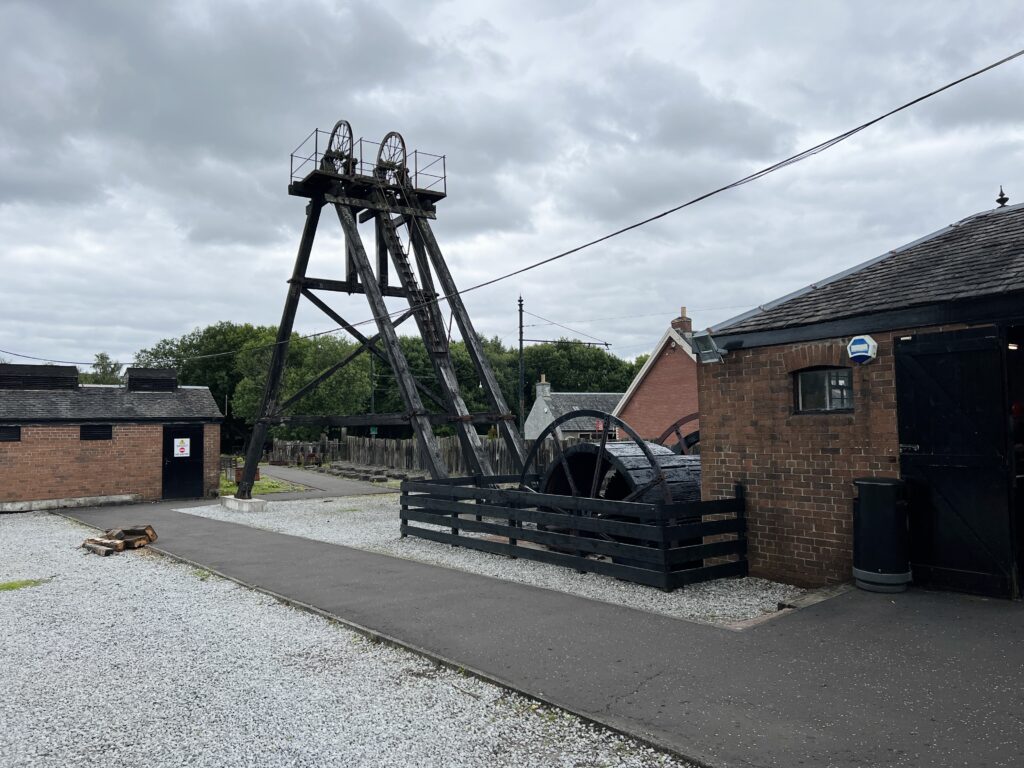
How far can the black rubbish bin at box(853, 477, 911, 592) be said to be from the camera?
7215 mm

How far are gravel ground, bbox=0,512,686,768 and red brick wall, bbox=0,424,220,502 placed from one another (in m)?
13.3

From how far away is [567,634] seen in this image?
22.4 ft

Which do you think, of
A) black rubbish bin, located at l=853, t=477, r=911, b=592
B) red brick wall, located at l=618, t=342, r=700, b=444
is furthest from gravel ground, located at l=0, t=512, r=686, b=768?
red brick wall, located at l=618, t=342, r=700, b=444

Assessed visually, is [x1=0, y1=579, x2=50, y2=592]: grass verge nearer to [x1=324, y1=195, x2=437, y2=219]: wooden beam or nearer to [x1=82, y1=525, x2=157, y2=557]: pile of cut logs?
[x1=82, y1=525, x2=157, y2=557]: pile of cut logs

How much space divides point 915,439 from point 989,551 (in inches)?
48.7

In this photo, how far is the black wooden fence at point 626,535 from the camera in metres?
8.52

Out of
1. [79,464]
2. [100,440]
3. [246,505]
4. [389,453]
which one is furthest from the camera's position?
[389,453]

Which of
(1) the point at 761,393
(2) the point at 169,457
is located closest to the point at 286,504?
(2) the point at 169,457

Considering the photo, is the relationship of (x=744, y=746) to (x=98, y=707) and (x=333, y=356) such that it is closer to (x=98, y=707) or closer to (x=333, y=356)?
(x=98, y=707)

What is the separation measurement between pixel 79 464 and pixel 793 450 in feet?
64.6

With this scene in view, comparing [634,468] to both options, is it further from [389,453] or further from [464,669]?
[389,453]

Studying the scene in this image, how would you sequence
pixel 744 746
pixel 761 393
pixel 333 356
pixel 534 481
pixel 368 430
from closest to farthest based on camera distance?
pixel 744 746 < pixel 761 393 < pixel 534 481 < pixel 333 356 < pixel 368 430

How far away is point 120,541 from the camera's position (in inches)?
511

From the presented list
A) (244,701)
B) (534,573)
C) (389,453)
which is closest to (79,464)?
(389,453)
